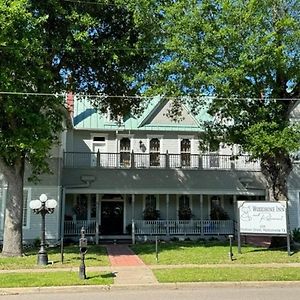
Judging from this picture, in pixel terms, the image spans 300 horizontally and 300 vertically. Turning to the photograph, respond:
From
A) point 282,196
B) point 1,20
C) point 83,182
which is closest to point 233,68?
point 282,196

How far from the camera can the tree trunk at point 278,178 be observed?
19547 millimetres

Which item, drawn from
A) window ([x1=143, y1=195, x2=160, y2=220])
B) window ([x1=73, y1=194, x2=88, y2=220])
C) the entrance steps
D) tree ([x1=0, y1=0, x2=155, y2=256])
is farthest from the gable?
tree ([x1=0, y1=0, x2=155, y2=256])

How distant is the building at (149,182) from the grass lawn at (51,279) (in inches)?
421

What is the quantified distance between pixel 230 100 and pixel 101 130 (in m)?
11.6

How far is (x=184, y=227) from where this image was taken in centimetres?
2575

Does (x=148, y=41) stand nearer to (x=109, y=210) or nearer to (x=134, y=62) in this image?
(x=134, y=62)

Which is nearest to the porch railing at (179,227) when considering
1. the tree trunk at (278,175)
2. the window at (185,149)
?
the window at (185,149)

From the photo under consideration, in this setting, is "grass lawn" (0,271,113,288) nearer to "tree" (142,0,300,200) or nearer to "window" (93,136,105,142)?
"tree" (142,0,300,200)

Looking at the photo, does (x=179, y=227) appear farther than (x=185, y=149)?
No

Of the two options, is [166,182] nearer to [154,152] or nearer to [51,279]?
[154,152]

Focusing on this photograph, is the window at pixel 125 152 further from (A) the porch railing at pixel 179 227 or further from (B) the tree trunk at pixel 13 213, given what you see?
(B) the tree trunk at pixel 13 213

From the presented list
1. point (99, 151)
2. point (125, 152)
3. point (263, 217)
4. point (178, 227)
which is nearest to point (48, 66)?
point (99, 151)

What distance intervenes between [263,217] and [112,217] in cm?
1165

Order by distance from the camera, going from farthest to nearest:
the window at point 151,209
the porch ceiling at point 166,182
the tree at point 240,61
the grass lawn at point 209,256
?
1. the window at point 151,209
2. the porch ceiling at point 166,182
3. the tree at point 240,61
4. the grass lawn at point 209,256
